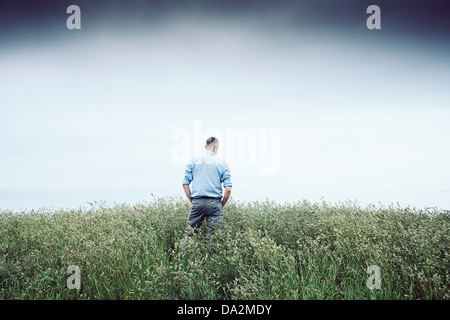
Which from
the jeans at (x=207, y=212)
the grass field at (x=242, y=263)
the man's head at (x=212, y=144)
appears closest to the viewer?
the grass field at (x=242, y=263)

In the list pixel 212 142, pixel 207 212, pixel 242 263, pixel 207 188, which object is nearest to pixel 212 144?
pixel 212 142

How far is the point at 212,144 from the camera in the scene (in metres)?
5.86

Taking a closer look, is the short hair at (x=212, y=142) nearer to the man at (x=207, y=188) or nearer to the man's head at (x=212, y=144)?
the man's head at (x=212, y=144)

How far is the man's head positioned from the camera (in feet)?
19.2

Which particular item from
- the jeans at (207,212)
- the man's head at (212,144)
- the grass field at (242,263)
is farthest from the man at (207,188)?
the grass field at (242,263)

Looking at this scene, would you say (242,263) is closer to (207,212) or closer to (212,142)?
(207,212)

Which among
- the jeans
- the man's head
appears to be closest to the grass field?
the jeans

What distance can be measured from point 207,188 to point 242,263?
167 centimetres

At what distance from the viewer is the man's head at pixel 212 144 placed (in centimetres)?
584

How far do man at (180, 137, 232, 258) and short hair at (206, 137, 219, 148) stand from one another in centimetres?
16
